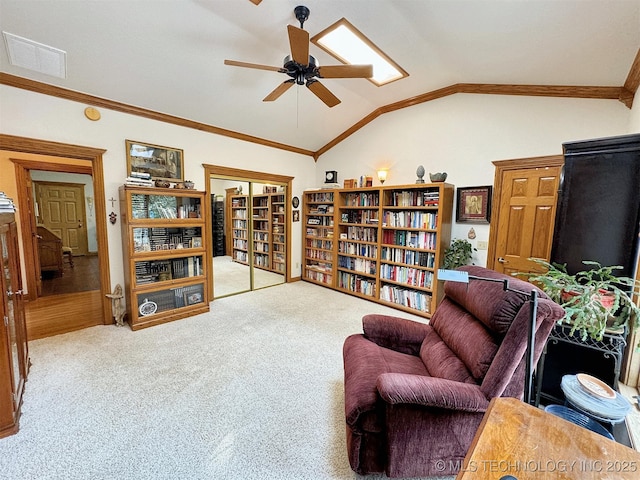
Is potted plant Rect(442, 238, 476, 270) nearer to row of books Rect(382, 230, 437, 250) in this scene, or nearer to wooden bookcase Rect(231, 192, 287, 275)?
row of books Rect(382, 230, 437, 250)

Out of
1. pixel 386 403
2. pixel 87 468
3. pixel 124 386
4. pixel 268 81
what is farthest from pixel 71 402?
pixel 268 81

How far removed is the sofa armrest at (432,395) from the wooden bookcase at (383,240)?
7.62 ft

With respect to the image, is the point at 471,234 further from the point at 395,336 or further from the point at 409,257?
the point at 395,336

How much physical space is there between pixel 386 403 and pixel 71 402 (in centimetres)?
225

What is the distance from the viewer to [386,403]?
4.15 feet

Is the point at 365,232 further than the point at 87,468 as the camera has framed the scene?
Yes

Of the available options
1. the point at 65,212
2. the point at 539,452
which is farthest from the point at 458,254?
the point at 65,212

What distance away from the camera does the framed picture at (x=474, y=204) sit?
330 cm

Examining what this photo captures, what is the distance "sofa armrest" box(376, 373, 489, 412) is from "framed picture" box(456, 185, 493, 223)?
266cm

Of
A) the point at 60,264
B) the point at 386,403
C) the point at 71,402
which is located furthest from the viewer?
the point at 60,264

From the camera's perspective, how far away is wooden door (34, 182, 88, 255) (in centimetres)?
627

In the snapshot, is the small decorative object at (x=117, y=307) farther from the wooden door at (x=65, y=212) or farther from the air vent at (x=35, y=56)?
the wooden door at (x=65, y=212)

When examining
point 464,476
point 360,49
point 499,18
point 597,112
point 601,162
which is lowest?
point 464,476

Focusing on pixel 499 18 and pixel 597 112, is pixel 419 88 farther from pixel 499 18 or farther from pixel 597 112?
pixel 597 112
